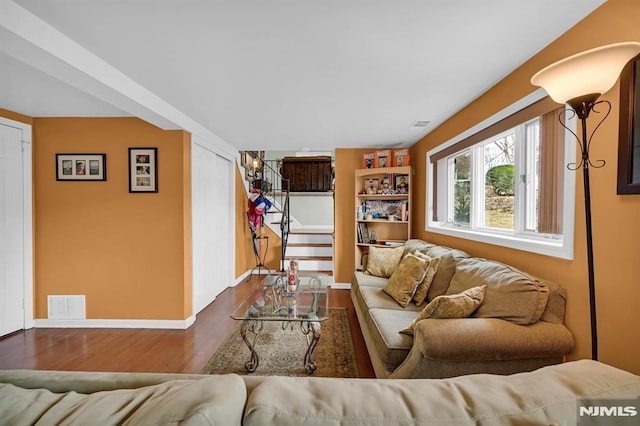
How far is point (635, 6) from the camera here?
1.25 metres

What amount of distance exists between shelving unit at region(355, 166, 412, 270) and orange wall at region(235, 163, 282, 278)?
6.43 ft

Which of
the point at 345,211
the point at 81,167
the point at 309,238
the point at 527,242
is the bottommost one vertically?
the point at 309,238

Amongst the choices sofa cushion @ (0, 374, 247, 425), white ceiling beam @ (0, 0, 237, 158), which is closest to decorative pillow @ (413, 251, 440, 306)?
sofa cushion @ (0, 374, 247, 425)

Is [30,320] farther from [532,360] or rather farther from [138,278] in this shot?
[532,360]

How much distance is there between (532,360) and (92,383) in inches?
77.5

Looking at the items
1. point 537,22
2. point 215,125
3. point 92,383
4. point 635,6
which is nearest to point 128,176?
point 215,125

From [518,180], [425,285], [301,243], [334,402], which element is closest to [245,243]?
[301,243]

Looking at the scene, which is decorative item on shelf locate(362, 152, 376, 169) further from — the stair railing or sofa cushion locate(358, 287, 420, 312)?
sofa cushion locate(358, 287, 420, 312)

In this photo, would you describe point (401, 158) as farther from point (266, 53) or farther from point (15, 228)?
point (15, 228)

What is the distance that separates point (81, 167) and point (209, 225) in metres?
1.55

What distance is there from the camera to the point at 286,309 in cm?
237

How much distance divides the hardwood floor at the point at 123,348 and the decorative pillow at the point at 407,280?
61cm

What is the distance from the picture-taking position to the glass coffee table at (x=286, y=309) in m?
2.16

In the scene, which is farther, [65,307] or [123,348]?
[65,307]
